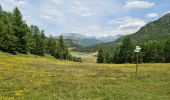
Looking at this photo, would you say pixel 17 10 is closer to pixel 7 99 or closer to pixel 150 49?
pixel 150 49

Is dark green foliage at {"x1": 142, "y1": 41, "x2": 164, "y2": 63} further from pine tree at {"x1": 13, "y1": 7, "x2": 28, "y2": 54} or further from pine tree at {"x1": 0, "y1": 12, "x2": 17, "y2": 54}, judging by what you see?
pine tree at {"x1": 0, "y1": 12, "x2": 17, "y2": 54}

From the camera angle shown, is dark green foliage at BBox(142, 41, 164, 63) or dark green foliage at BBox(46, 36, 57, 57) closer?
dark green foliage at BBox(142, 41, 164, 63)

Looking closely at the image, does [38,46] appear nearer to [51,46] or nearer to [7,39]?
[51,46]

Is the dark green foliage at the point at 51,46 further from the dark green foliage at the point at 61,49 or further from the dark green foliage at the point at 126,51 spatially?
the dark green foliage at the point at 126,51

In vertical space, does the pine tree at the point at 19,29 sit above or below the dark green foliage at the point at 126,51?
above

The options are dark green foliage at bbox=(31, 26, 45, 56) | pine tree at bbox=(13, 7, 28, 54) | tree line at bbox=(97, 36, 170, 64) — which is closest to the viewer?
pine tree at bbox=(13, 7, 28, 54)

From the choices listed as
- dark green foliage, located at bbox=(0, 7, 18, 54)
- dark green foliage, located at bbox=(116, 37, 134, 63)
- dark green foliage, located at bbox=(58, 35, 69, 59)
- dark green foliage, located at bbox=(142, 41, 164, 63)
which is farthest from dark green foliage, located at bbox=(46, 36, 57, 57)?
dark green foliage, located at bbox=(0, 7, 18, 54)

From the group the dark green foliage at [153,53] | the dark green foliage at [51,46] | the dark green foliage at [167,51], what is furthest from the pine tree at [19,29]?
the dark green foliage at [167,51]

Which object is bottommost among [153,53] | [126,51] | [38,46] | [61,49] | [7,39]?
[153,53]

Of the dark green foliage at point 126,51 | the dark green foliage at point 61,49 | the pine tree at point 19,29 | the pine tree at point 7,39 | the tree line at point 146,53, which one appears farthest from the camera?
the dark green foliage at point 61,49

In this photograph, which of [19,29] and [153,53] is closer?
[19,29]

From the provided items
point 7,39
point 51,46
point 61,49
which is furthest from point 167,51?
point 7,39

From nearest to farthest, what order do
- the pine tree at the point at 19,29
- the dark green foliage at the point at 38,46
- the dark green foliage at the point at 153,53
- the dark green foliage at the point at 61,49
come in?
the pine tree at the point at 19,29, the dark green foliage at the point at 153,53, the dark green foliage at the point at 38,46, the dark green foliage at the point at 61,49

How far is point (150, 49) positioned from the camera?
122062mm
